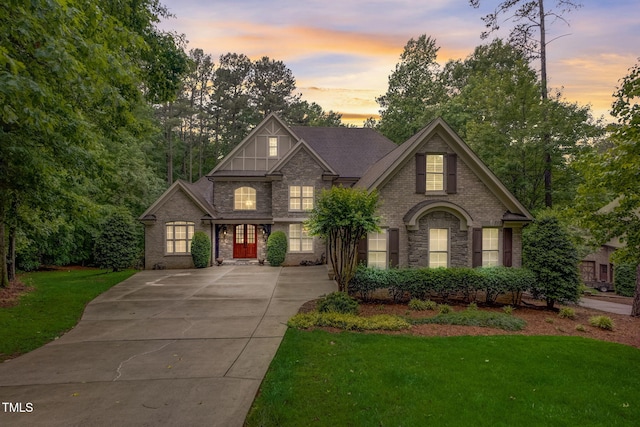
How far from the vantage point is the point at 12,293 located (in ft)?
44.4

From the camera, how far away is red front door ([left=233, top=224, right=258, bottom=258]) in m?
23.1

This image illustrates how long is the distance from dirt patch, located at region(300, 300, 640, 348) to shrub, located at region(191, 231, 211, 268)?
1088 centimetres

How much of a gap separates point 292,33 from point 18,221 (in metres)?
14.0

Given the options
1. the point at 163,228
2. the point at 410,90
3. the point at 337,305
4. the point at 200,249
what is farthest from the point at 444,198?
the point at 410,90

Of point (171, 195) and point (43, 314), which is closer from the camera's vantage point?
point (43, 314)

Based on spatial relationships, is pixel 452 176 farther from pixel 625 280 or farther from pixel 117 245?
pixel 117 245

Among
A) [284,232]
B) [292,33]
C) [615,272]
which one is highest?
[292,33]

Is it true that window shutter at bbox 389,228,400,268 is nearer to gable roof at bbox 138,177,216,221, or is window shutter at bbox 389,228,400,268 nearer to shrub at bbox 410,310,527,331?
shrub at bbox 410,310,527,331

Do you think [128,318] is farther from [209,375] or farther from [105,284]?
[105,284]

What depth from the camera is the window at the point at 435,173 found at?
14.4 meters

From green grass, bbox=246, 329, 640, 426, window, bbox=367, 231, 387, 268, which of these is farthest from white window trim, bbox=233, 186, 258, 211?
green grass, bbox=246, 329, 640, 426

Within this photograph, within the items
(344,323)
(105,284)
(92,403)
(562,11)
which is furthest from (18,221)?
(562,11)

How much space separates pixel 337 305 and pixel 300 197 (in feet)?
38.7

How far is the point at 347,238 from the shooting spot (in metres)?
12.3
